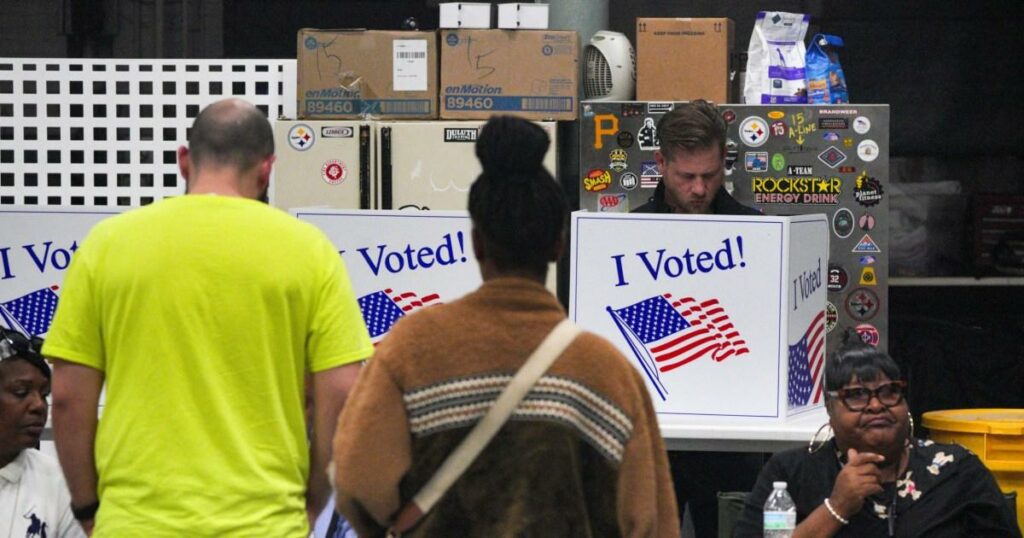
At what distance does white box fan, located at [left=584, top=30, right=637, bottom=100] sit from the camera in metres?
6.84

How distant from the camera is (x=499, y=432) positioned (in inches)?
106

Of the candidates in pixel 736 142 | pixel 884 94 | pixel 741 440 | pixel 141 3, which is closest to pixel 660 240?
pixel 741 440

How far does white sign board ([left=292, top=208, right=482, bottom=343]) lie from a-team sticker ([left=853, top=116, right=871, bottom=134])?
2.50m

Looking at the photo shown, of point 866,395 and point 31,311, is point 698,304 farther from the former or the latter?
point 31,311

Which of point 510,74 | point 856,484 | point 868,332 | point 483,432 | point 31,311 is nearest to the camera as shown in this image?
point 483,432

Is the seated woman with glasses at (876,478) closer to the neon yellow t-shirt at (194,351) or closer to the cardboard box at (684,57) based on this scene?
the neon yellow t-shirt at (194,351)

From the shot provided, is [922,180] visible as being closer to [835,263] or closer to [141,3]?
[835,263]

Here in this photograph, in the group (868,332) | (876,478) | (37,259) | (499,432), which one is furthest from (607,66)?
(499,432)

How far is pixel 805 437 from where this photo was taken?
471 centimetres

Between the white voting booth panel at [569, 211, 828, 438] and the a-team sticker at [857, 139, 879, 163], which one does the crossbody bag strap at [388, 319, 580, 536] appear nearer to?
the white voting booth panel at [569, 211, 828, 438]

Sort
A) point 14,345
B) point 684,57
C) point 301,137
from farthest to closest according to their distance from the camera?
point 684,57 → point 301,137 → point 14,345

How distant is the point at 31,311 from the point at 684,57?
298 centimetres

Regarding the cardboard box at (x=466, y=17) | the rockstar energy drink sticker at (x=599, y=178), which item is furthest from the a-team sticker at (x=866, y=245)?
the cardboard box at (x=466, y=17)

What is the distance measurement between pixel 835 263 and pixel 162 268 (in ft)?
14.2
